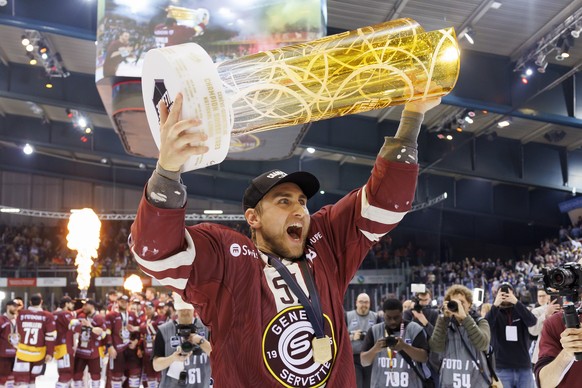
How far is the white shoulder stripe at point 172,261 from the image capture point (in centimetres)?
221

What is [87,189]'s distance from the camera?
119 ft

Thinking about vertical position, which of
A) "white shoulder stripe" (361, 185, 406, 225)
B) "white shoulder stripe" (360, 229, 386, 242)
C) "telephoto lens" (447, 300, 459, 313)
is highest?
"telephoto lens" (447, 300, 459, 313)

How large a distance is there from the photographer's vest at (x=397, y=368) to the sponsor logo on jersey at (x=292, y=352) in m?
5.40

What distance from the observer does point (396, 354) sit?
7895 mm

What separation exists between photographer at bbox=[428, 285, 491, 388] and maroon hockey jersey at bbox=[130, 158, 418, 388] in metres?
4.76

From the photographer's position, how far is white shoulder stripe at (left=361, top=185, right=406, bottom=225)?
265 centimetres

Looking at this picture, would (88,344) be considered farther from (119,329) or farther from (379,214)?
(379,214)

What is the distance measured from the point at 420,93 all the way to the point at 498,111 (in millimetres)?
13065

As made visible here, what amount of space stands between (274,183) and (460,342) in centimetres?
518

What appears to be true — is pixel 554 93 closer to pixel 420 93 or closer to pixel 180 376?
pixel 180 376

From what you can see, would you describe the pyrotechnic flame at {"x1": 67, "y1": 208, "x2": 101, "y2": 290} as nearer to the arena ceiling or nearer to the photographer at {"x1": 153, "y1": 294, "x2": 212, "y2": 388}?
the arena ceiling

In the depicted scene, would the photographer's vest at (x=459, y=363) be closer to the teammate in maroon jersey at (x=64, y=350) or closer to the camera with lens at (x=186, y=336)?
the camera with lens at (x=186, y=336)

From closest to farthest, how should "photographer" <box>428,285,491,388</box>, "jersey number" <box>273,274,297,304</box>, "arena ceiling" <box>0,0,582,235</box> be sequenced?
"jersey number" <box>273,274,297,304</box> → "photographer" <box>428,285,491,388</box> → "arena ceiling" <box>0,0,582,235</box>

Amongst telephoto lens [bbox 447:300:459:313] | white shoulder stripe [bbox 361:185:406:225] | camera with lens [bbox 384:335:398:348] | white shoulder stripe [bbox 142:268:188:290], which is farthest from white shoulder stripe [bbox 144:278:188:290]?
telephoto lens [bbox 447:300:459:313]
